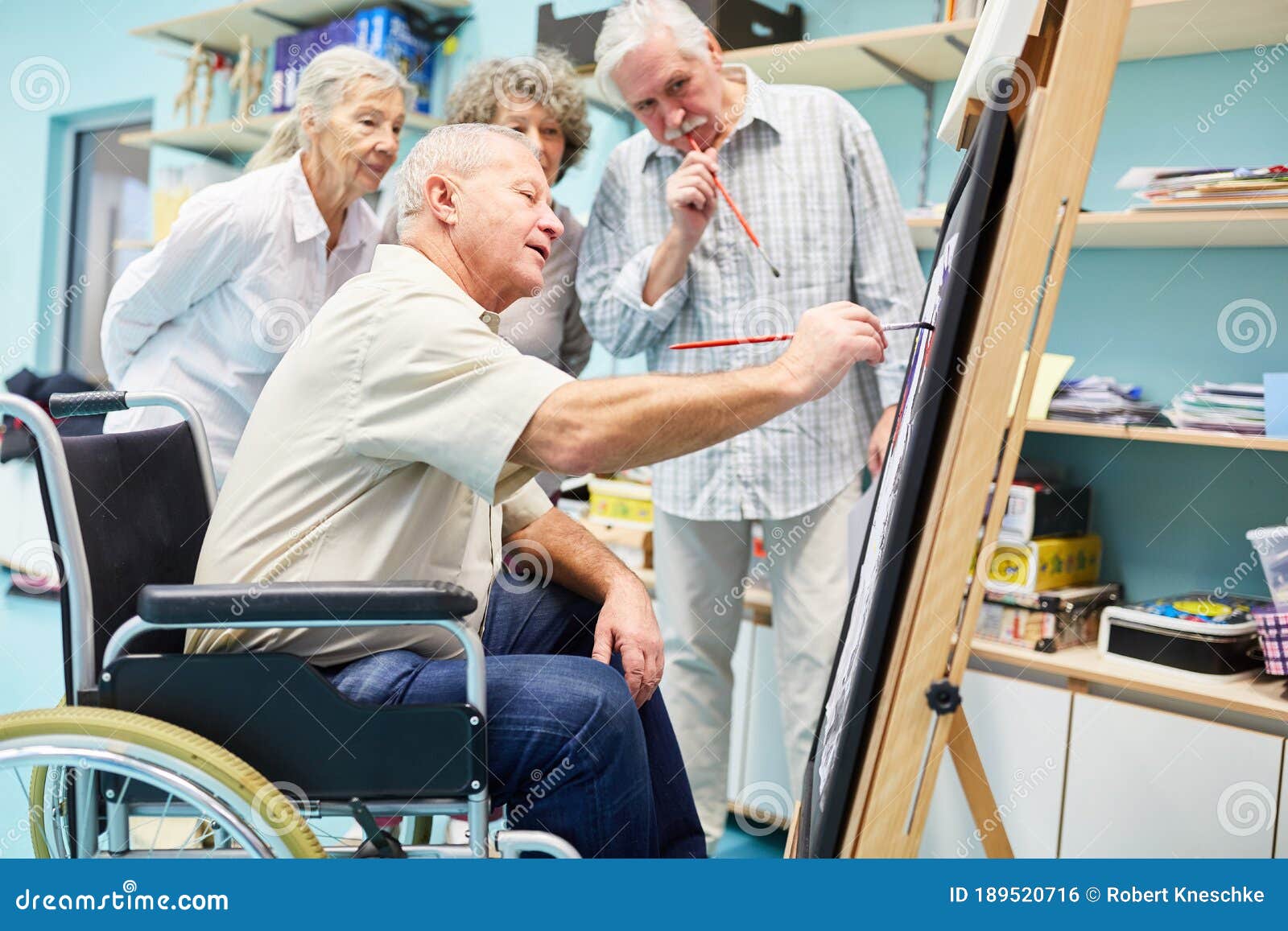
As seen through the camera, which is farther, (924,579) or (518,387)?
(518,387)

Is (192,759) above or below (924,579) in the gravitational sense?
below

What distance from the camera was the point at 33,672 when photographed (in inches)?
132

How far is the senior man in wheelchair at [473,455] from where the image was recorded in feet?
3.59

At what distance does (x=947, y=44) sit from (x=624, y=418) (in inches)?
64.1

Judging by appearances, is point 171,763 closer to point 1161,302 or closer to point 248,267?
point 248,267

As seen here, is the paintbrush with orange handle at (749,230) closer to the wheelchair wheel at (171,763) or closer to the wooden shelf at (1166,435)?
the wooden shelf at (1166,435)

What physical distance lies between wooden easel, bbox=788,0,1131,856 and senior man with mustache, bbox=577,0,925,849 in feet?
4.16

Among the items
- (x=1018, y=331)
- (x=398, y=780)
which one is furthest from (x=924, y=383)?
(x=398, y=780)

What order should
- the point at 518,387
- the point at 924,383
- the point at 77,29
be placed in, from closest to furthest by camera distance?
the point at 924,383, the point at 518,387, the point at 77,29

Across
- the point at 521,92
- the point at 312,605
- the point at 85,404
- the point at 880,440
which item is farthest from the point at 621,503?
the point at 312,605
